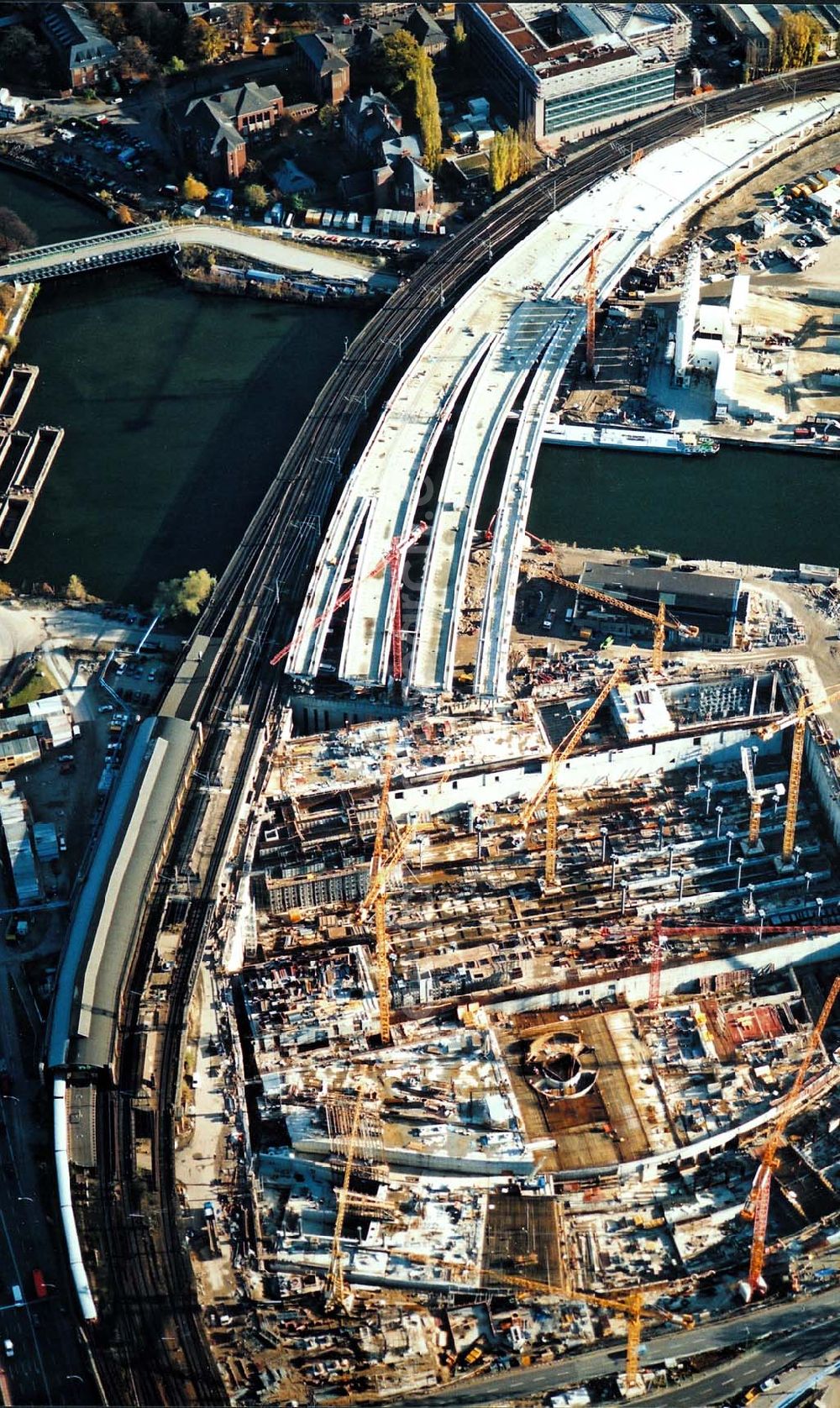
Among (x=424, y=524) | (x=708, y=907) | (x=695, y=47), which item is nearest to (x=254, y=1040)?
(x=708, y=907)

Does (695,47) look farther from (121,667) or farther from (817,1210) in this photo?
(817,1210)

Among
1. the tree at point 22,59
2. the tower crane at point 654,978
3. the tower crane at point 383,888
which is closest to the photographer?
the tower crane at point 383,888

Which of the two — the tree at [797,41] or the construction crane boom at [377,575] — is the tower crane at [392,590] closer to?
the construction crane boom at [377,575]

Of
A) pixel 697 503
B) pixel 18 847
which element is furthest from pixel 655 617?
pixel 18 847

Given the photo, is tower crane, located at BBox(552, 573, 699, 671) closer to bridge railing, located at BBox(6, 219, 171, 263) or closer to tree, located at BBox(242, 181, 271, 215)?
tree, located at BBox(242, 181, 271, 215)

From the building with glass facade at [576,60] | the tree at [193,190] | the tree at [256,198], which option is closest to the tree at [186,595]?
the tree at [256,198]

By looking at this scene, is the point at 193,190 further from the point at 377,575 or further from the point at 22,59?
the point at 377,575
